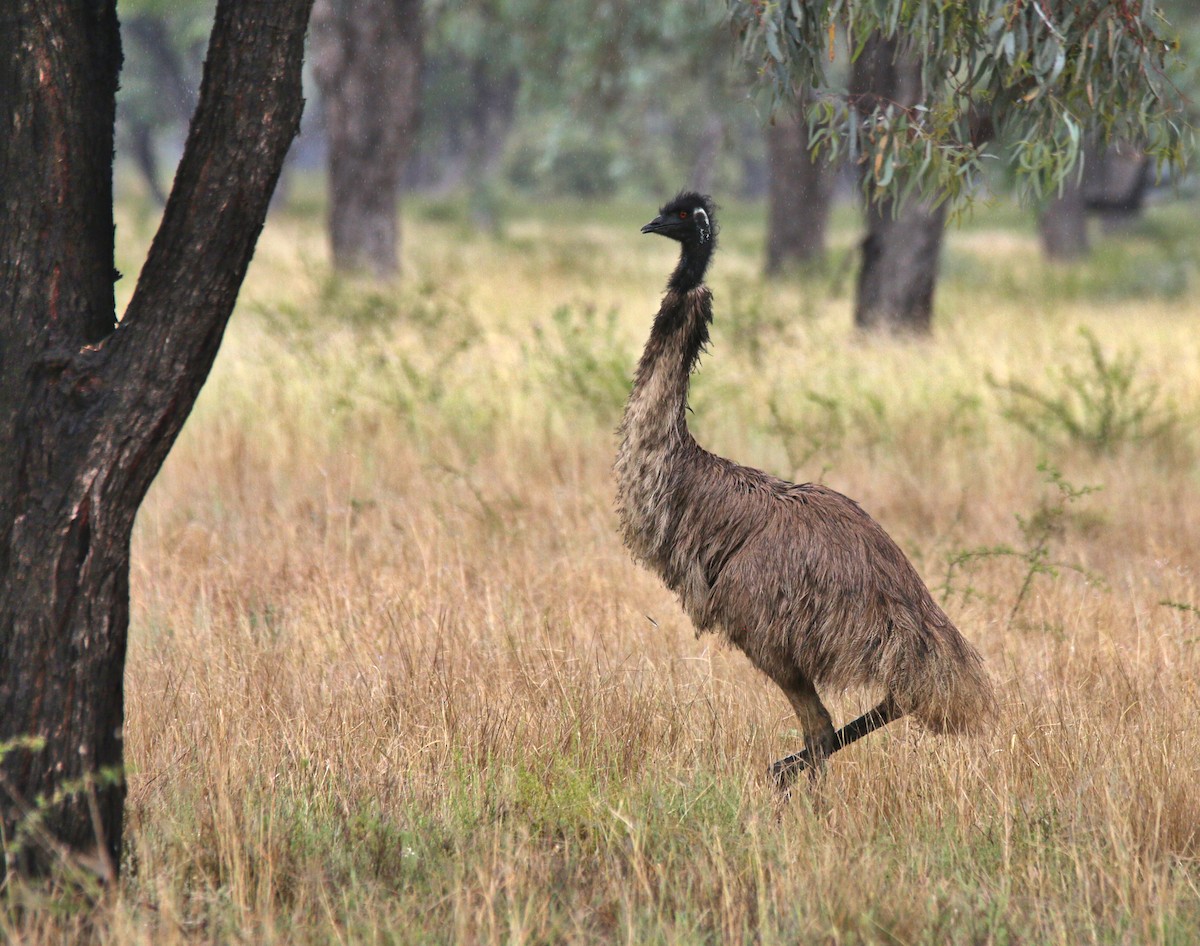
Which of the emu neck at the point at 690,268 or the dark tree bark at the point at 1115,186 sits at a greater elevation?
the dark tree bark at the point at 1115,186

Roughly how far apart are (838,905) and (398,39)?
52.0ft

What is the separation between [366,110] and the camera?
1731 cm

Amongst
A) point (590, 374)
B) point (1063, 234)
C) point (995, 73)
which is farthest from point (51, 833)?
point (1063, 234)

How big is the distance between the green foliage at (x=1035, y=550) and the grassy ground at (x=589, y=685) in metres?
0.05

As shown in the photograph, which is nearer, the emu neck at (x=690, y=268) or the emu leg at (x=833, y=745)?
the emu leg at (x=833, y=745)

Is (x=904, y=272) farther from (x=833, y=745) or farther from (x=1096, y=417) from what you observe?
(x=833, y=745)

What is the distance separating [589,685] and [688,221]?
1.64 m

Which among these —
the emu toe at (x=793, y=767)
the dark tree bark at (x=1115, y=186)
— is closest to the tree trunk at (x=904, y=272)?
the dark tree bark at (x=1115, y=186)

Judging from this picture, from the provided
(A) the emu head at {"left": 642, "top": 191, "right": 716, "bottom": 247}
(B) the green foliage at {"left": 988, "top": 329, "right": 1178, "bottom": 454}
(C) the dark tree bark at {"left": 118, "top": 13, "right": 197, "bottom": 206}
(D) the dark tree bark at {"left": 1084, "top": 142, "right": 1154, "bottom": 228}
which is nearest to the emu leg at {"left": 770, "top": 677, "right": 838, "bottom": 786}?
(A) the emu head at {"left": 642, "top": 191, "right": 716, "bottom": 247}

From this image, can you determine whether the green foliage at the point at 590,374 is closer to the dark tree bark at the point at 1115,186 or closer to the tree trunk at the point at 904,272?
the tree trunk at the point at 904,272

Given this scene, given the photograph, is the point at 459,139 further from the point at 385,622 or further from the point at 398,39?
the point at 385,622

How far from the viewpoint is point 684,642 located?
18.0ft

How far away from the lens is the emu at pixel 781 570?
4.04 meters

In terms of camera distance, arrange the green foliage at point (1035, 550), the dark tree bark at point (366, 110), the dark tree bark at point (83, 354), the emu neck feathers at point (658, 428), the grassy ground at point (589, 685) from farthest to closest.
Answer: the dark tree bark at point (366, 110) → the green foliage at point (1035, 550) → the emu neck feathers at point (658, 428) → the grassy ground at point (589, 685) → the dark tree bark at point (83, 354)
